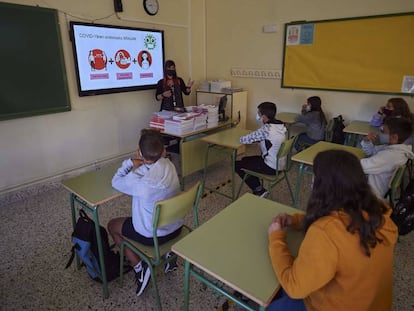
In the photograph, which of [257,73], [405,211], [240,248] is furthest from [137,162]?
[257,73]

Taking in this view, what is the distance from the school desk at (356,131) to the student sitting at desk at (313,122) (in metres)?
0.31

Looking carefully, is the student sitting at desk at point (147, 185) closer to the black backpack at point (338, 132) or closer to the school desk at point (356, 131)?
the school desk at point (356, 131)

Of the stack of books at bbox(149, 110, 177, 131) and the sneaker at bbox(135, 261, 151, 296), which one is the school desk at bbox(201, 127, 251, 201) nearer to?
the stack of books at bbox(149, 110, 177, 131)

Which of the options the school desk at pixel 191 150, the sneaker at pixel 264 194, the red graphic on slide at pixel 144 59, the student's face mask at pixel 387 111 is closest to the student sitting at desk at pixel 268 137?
the sneaker at pixel 264 194

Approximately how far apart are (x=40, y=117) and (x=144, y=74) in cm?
161

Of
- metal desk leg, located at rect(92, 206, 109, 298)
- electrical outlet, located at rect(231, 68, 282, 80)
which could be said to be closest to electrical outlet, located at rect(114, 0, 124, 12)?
electrical outlet, located at rect(231, 68, 282, 80)

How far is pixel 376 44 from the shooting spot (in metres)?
3.87

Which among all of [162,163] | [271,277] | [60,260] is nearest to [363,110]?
[162,163]

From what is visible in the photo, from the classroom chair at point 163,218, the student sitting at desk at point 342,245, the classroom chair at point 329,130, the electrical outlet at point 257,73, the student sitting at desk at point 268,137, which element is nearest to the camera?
the student sitting at desk at point 342,245

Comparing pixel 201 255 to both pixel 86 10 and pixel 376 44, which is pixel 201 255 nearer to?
pixel 86 10

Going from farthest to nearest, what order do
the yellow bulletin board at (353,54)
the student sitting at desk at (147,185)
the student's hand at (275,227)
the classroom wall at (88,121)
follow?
the yellow bulletin board at (353,54)
the classroom wall at (88,121)
the student sitting at desk at (147,185)
the student's hand at (275,227)

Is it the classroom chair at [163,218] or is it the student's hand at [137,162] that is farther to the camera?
the student's hand at [137,162]

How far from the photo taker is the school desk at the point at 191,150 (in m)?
3.41

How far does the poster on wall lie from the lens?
3.65m
